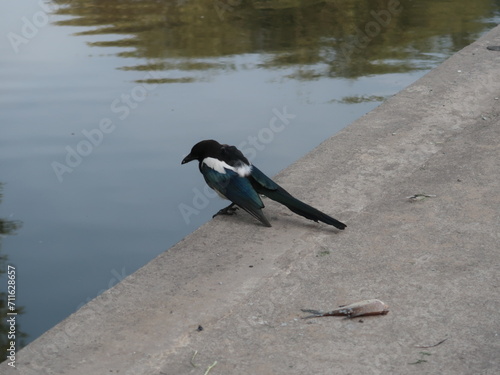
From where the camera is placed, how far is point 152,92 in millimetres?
6480

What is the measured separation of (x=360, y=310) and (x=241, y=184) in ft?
3.39

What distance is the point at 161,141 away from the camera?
5500mm

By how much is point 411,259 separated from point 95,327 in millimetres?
1273

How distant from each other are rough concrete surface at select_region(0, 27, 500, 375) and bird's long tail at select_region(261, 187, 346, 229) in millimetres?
62

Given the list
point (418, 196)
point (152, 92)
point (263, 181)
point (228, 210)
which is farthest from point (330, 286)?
point (152, 92)

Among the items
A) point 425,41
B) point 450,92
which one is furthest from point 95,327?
point 425,41

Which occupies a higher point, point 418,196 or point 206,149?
point 206,149

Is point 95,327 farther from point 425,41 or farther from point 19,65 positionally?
point 425,41

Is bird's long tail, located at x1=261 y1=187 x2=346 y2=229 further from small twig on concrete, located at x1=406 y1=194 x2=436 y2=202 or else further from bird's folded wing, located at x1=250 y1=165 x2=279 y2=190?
small twig on concrete, located at x1=406 y1=194 x2=436 y2=202

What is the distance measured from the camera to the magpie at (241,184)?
12.5 feet

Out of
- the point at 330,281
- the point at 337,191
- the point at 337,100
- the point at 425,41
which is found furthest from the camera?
the point at 425,41

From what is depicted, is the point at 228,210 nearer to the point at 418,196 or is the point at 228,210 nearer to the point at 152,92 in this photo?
the point at 418,196

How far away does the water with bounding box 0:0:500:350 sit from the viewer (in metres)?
4.34

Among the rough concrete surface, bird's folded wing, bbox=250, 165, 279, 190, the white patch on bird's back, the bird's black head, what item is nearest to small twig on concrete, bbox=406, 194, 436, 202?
the rough concrete surface
